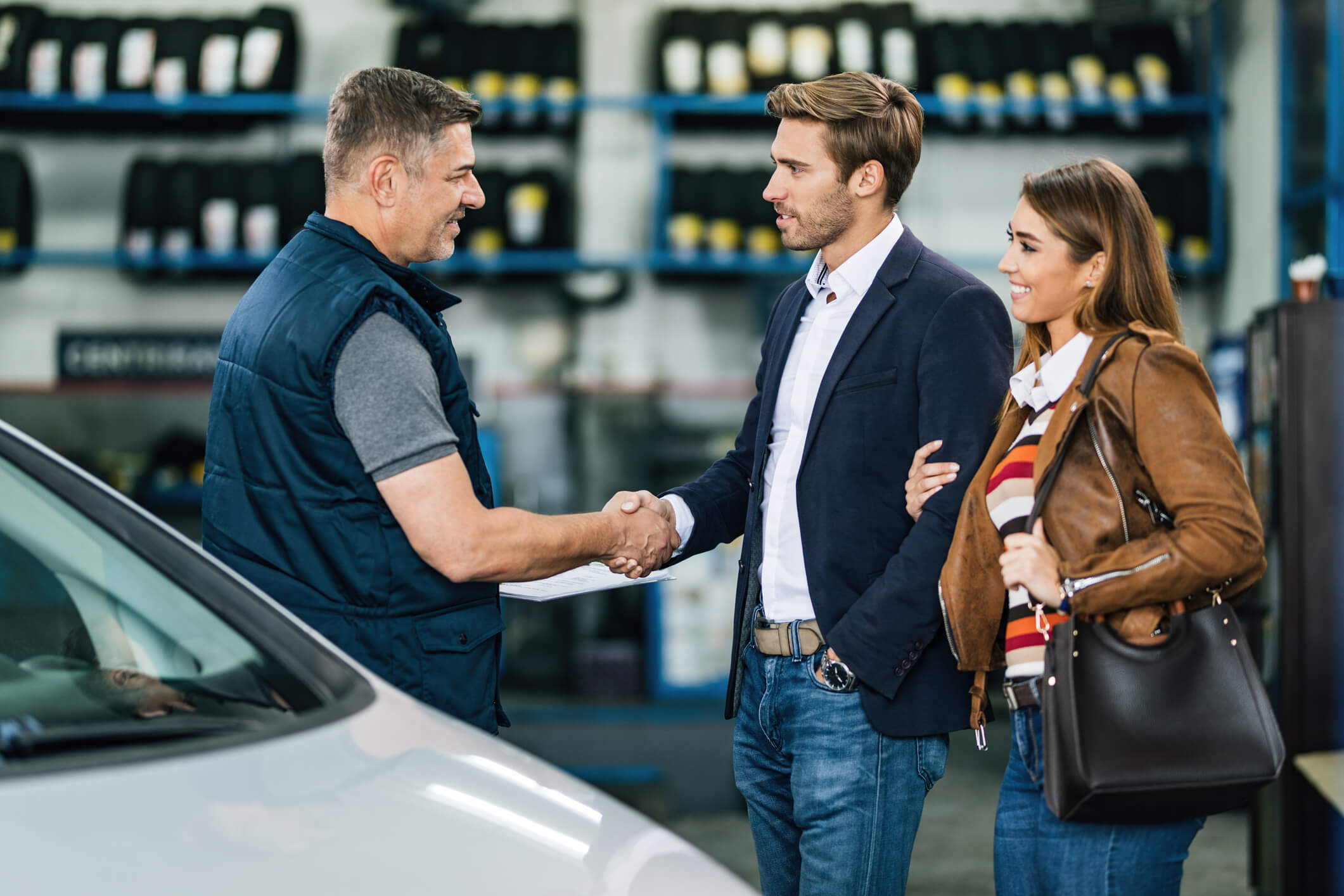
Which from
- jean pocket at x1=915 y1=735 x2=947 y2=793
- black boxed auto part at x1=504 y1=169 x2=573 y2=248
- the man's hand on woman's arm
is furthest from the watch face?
black boxed auto part at x1=504 y1=169 x2=573 y2=248

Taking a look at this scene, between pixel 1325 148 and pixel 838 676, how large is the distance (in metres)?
4.13

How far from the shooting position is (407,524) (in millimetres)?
1616

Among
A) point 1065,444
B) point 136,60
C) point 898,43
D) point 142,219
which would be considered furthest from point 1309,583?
point 136,60

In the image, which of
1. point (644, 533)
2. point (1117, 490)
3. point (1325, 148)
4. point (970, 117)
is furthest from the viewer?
point (970, 117)

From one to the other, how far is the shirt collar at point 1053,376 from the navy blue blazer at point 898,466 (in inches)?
3.9

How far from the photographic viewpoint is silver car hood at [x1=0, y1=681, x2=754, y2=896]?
0.94 metres

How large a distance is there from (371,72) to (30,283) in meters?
4.80

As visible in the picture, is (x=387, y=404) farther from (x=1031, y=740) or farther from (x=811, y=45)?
(x=811, y=45)

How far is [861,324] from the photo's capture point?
1.81 metres

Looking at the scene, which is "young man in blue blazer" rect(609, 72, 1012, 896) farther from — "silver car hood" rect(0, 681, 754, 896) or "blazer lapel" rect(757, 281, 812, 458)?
"silver car hood" rect(0, 681, 754, 896)

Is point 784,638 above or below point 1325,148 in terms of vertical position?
below

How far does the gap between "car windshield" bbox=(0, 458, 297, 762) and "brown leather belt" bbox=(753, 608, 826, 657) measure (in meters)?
0.77

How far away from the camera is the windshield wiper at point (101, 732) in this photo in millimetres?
1056

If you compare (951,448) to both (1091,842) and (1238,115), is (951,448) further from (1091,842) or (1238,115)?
(1238,115)
